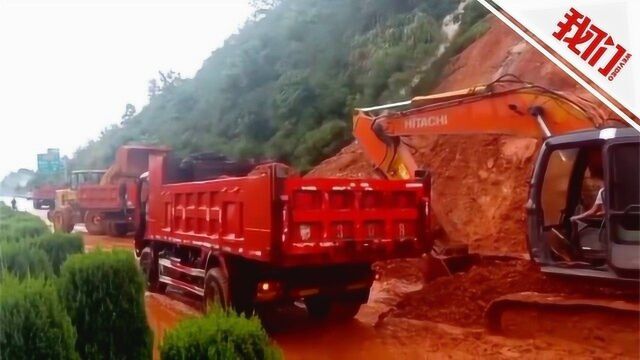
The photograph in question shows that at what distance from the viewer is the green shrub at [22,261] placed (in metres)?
2.13

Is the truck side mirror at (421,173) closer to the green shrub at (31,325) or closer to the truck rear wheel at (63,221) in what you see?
the truck rear wheel at (63,221)

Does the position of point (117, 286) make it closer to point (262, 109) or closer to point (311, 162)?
point (262, 109)

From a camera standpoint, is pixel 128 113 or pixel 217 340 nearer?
pixel 217 340

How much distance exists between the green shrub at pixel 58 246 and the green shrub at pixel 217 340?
44.8 inches

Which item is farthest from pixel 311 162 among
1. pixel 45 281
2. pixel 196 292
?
pixel 45 281

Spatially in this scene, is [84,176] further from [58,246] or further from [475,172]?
[475,172]

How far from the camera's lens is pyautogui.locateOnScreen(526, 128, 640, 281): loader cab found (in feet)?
8.91

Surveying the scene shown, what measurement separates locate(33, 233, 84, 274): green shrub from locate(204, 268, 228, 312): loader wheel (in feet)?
3.44

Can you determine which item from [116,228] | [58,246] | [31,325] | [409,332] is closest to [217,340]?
[31,325]

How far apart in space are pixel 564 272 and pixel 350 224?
3.92 feet

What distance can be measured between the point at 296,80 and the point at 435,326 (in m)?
1.82

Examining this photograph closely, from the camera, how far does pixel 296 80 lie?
3551mm

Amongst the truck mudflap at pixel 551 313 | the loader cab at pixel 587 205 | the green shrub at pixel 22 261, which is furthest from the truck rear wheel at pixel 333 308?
the green shrub at pixel 22 261

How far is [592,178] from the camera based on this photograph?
3.09m
